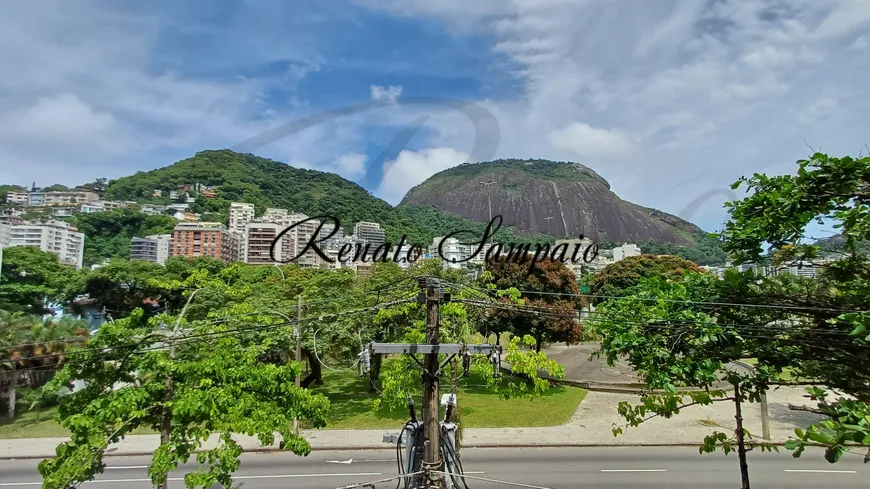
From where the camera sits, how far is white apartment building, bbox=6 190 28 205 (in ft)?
494

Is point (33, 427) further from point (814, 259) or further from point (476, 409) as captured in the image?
point (814, 259)

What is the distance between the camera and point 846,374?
534 cm

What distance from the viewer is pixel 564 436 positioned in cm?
1596

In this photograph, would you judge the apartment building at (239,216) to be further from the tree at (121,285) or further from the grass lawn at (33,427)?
the grass lawn at (33,427)

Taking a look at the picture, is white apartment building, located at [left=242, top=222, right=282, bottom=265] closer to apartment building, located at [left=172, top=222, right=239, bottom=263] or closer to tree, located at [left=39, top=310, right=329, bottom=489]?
apartment building, located at [left=172, top=222, right=239, bottom=263]

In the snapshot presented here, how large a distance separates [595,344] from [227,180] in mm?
149340

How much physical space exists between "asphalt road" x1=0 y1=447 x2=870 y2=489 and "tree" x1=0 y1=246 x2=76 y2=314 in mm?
26807

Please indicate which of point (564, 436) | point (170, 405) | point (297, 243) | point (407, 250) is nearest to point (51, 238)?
point (297, 243)

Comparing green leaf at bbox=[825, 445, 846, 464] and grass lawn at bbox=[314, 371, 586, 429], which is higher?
green leaf at bbox=[825, 445, 846, 464]

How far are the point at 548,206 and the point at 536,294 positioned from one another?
476ft

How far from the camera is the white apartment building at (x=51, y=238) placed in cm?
8769

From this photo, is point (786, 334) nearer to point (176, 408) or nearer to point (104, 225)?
point (176, 408)

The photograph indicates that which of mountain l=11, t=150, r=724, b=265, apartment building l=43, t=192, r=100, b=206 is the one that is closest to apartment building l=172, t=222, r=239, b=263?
mountain l=11, t=150, r=724, b=265

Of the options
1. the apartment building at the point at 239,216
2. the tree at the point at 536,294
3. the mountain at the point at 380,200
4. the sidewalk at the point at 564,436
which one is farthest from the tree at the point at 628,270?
the apartment building at the point at 239,216
